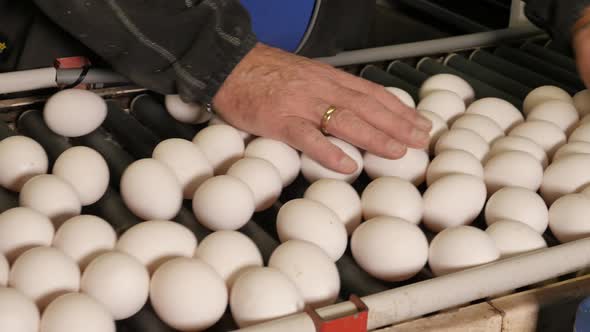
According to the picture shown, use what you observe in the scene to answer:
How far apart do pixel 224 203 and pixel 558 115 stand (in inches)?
28.6

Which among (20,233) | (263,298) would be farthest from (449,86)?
(20,233)

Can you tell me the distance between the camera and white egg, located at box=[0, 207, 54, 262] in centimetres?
111

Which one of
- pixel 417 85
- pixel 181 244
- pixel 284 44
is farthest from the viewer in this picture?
pixel 284 44

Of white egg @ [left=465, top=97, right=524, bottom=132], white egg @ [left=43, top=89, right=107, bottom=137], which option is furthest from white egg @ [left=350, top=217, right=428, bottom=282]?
white egg @ [left=43, top=89, right=107, bottom=137]

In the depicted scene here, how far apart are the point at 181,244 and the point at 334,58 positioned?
82 cm

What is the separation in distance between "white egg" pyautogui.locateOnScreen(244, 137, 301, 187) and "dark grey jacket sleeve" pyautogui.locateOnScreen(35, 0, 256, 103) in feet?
0.51

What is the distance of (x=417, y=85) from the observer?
1.76 metres

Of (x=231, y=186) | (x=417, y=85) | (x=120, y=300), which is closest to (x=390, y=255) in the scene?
(x=231, y=186)


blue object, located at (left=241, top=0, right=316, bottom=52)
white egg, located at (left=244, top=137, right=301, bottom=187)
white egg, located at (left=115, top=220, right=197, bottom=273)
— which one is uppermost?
white egg, located at (left=115, top=220, right=197, bottom=273)

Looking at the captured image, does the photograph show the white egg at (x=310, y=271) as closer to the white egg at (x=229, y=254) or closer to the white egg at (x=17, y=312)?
the white egg at (x=229, y=254)

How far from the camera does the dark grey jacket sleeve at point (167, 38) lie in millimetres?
1450

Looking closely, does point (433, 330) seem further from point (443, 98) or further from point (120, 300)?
point (443, 98)

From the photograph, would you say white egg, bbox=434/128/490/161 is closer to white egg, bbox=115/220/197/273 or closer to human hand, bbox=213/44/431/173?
human hand, bbox=213/44/431/173

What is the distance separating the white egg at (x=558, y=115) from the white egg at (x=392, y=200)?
0.42 metres
